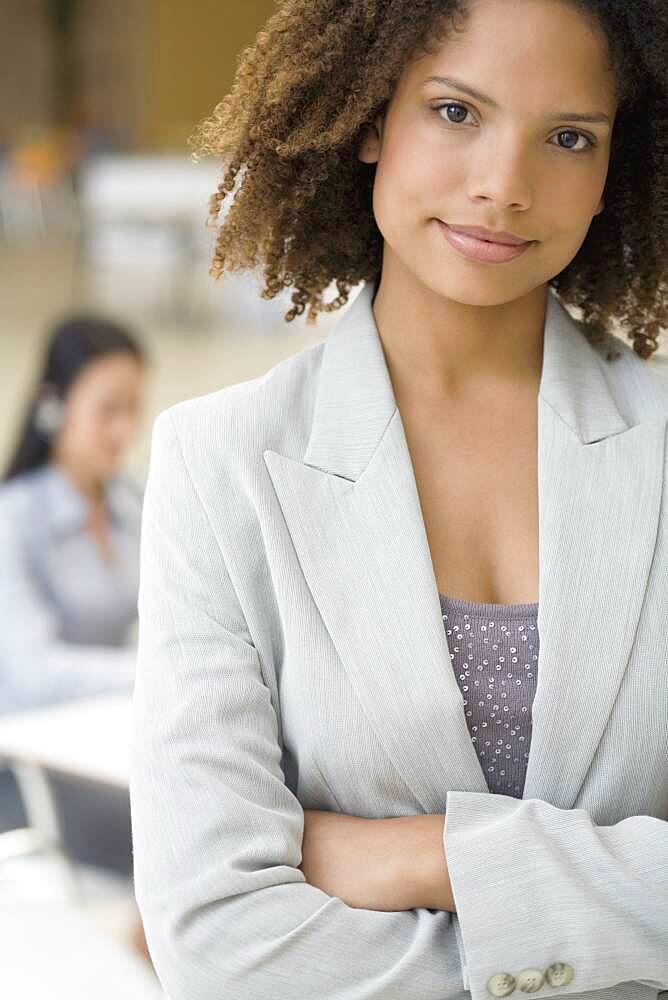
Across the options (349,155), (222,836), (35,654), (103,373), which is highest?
(349,155)

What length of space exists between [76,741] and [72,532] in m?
1.50

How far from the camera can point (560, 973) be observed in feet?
3.93

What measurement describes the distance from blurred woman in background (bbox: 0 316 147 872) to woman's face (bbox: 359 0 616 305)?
2.44m

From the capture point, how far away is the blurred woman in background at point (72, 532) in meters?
3.70

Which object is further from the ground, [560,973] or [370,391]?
[370,391]

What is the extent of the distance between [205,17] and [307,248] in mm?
15152

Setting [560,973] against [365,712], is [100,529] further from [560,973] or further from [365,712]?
[560,973]

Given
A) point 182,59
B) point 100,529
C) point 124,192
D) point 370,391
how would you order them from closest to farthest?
point 370,391 → point 100,529 → point 124,192 → point 182,59

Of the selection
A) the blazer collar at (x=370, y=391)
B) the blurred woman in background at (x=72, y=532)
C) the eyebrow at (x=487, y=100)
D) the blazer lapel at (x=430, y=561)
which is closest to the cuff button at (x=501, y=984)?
the blazer lapel at (x=430, y=561)

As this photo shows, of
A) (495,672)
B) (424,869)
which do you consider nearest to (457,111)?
(495,672)

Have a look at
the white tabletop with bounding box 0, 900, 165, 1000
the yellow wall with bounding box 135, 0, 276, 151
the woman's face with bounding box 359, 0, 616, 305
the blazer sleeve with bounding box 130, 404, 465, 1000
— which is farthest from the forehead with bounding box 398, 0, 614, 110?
the yellow wall with bounding box 135, 0, 276, 151

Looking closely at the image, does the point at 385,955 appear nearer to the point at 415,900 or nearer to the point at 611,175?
the point at 415,900

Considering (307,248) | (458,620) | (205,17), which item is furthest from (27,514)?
(205,17)

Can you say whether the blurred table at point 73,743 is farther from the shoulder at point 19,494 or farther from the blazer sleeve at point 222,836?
the blazer sleeve at point 222,836
